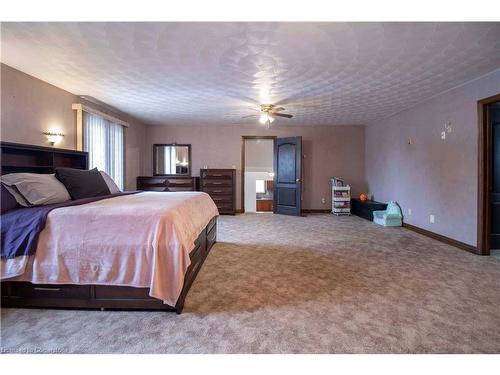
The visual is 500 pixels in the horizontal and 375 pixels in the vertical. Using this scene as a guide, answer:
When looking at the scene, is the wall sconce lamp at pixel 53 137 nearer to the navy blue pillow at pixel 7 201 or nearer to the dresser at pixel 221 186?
the navy blue pillow at pixel 7 201

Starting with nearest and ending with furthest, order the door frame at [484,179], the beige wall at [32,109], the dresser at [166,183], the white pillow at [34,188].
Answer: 1. the white pillow at [34,188]
2. the beige wall at [32,109]
3. the door frame at [484,179]
4. the dresser at [166,183]

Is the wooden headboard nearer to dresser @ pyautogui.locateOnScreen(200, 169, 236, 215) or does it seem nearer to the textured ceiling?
the textured ceiling

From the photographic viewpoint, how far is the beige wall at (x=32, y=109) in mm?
3053

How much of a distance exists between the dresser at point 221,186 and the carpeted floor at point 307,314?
3.30 meters

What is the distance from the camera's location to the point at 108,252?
6.49ft

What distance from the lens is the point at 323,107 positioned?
16.8ft

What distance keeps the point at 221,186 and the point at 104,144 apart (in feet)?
9.16

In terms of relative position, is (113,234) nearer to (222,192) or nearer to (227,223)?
(227,223)

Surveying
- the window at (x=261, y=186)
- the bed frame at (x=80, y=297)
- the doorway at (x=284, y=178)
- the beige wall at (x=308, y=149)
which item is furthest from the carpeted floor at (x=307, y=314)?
the window at (x=261, y=186)

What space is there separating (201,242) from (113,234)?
1.13 meters

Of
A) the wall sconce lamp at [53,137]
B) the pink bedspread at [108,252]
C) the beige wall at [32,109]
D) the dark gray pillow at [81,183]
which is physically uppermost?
the beige wall at [32,109]

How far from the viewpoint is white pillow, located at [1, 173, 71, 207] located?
2.29 m

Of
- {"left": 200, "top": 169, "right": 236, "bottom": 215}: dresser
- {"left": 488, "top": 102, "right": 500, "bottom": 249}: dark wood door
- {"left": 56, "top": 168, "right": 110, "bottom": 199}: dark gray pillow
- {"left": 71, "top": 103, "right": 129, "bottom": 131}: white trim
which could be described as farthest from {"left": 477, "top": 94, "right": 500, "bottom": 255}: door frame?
{"left": 71, "top": 103, "right": 129, "bottom": 131}: white trim
